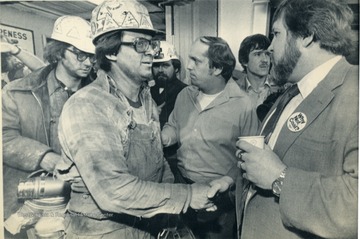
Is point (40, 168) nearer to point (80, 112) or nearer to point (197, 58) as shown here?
point (80, 112)

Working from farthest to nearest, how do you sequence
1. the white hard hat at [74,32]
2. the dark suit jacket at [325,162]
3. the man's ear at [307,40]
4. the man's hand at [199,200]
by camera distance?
the white hard hat at [74,32] → the man's hand at [199,200] → the man's ear at [307,40] → the dark suit jacket at [325,162]

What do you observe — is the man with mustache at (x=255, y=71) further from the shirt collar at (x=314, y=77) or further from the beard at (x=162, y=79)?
the beard at (x=162, y=79)

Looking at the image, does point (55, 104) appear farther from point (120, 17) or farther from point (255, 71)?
point (255, 71)

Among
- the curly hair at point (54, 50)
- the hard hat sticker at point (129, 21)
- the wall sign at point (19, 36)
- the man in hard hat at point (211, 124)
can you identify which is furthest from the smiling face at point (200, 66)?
the wall sign at point (19, 36)

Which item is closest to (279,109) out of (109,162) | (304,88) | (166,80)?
(304,88)

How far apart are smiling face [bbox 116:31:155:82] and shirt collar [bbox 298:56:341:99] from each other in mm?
542

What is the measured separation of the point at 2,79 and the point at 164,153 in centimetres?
77

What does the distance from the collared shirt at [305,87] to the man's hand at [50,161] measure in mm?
847

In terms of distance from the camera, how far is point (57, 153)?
4.42 feet

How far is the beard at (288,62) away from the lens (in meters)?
1.05

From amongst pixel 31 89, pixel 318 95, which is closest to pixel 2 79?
pixel 31 89

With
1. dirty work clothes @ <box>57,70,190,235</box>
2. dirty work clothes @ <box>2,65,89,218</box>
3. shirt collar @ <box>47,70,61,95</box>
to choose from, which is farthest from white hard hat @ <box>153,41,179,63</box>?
shirt collar @ <box>47,70,61,95</box>

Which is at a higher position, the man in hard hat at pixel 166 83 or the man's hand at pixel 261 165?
the man in hard hat at pixel 166 83

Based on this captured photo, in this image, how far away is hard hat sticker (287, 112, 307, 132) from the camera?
0.99 metres
